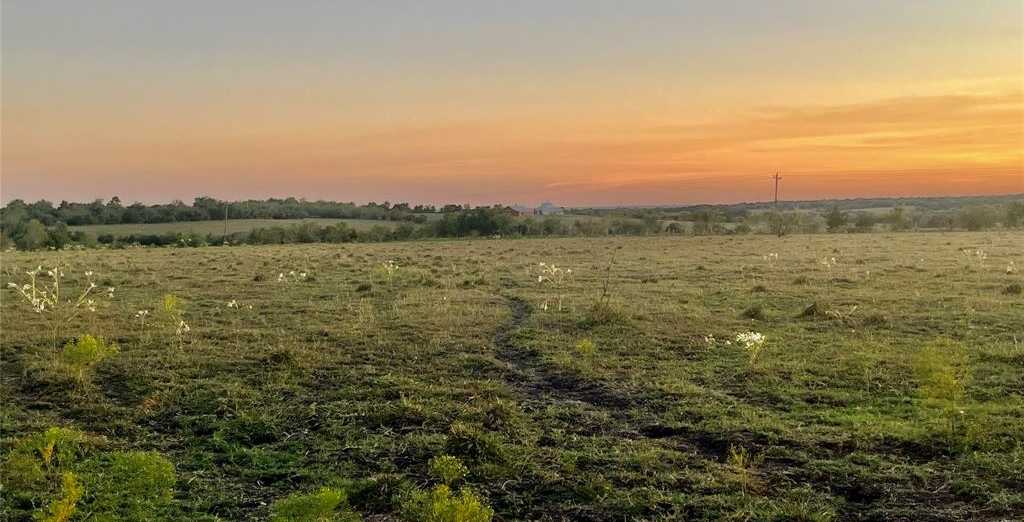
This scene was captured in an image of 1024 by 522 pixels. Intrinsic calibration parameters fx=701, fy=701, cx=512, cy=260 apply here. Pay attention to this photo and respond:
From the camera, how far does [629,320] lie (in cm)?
1353

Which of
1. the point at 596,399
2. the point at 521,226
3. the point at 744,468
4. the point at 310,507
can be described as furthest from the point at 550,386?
the point at 521,226

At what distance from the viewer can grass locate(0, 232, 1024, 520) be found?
5.70m

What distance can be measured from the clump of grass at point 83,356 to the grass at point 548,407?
189 millimetres

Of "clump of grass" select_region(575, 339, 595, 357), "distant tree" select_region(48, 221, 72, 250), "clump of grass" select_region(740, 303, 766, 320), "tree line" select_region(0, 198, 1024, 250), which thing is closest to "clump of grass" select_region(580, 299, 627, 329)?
"clump of grass" select_region(575, 339, 595, 357)

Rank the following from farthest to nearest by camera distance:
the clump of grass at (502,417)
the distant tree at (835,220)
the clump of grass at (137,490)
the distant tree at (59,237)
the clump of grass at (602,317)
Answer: the distant tree at (835,220)
the distant tree at (59,237)
the clump of grass at (602,317)
the clump of grass at (502,417)
the clump of grass at (137,490)

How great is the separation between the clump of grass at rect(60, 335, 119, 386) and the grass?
19cm

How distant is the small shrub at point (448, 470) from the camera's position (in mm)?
5703

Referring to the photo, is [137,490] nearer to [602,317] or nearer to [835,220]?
[602,317]

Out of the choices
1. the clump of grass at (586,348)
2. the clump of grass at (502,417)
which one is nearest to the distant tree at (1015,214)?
the clump of grass at (586,348)

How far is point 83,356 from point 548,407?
6.06m

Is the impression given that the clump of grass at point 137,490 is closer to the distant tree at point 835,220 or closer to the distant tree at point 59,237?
the distant tree at point 59,237

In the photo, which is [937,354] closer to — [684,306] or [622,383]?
[622,383]

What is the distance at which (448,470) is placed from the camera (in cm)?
570

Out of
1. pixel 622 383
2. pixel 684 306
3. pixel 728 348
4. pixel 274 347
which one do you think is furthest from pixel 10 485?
pixel 684 306
